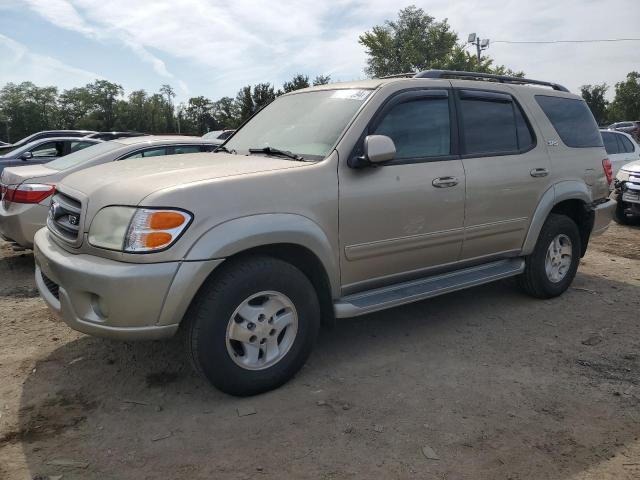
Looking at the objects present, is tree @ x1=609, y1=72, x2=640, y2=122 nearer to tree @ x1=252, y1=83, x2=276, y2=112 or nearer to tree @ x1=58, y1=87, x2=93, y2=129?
tree @ x1=252, y1=83, x2=276, y2=112

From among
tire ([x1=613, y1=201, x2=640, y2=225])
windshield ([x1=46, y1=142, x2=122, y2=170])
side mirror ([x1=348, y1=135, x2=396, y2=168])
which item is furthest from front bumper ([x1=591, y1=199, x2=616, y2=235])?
windshield ([x1=46, y1=142, x2=122, y2=170])

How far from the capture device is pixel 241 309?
2.99 m

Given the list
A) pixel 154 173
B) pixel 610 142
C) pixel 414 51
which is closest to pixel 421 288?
pixel 154 173

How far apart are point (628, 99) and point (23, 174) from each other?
6918 cm

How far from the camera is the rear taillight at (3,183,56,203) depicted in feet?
17.6

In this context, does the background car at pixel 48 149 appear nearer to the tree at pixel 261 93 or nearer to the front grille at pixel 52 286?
the front grille at pixel 52 286

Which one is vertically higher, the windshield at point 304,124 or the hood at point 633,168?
the windshield at point 304,124

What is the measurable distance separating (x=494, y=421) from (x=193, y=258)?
1.86 m

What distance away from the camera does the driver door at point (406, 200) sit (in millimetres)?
3414

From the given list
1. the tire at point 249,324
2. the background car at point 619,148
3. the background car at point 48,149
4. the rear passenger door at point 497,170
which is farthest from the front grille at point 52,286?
the background car at point 619,148

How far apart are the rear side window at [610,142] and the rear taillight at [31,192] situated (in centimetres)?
982

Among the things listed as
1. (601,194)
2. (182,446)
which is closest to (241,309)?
(182,446)

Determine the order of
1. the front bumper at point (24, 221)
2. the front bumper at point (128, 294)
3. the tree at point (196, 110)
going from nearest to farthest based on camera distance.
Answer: the front bumper at point (128, 294) → the front bumper at point (24, 221) → the tree at point (196, 110)

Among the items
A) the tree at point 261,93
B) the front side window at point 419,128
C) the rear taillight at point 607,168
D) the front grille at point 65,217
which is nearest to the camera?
the front grille at point 65,217
